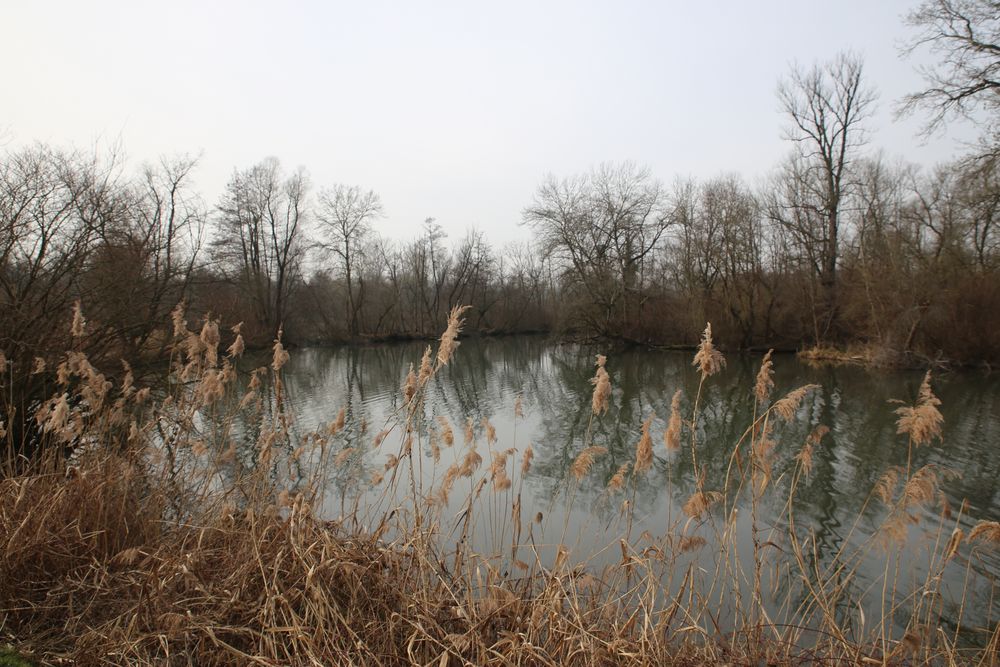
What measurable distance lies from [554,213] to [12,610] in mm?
34571

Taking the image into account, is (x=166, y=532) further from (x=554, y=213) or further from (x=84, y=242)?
(x=554, y=213)

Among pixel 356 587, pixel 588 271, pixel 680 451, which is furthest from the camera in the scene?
pixel 588 271

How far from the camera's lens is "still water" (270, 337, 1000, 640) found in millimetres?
5364

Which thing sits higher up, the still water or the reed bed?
the reed bed

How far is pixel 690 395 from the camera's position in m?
15.3

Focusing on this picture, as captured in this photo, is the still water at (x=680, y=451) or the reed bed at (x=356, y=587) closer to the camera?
the reed bed at (x=356, y=587)

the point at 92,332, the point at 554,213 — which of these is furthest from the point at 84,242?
the point at 554,213

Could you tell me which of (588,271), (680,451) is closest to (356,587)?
(680,451)

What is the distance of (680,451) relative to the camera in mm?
9109

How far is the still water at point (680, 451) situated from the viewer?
5.36 metres

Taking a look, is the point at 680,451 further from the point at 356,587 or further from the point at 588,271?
the point at 588,271

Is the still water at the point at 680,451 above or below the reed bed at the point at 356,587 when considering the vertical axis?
below

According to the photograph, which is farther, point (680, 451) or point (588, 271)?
point (588, 271)

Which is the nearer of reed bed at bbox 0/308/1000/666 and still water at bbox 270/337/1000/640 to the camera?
reed bed at bbox 0/308/1000/666
